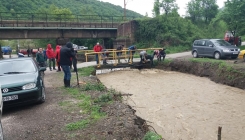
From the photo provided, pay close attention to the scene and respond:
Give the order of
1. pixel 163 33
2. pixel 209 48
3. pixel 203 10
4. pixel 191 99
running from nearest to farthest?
pixel 191 99, pixel 209 48, pixel 163 33, pixel 203 10

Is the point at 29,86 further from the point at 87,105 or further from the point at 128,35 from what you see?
the point at 128,35

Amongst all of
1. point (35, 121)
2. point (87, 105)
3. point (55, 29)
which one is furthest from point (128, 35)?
point (35, 121)

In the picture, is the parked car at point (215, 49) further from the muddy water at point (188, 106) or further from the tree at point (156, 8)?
the tree at point (156, 8)

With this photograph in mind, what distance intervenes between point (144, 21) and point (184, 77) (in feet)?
59.4

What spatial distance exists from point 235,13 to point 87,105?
1810cm

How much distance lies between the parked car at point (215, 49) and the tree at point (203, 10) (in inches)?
999

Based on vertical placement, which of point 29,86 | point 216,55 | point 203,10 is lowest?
point 29,86

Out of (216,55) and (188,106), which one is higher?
(216,55)

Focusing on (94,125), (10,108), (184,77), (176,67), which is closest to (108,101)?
(94,125)

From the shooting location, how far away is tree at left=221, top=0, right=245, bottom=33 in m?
19.2

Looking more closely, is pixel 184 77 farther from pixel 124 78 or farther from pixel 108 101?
pixel 108 101

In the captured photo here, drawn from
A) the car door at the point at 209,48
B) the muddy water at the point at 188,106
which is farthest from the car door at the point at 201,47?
the muddy water at the point at 188,106

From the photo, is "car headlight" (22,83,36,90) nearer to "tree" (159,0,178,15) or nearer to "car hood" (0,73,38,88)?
"car hood" (0,73,38,88)

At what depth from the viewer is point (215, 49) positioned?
54.7ft
